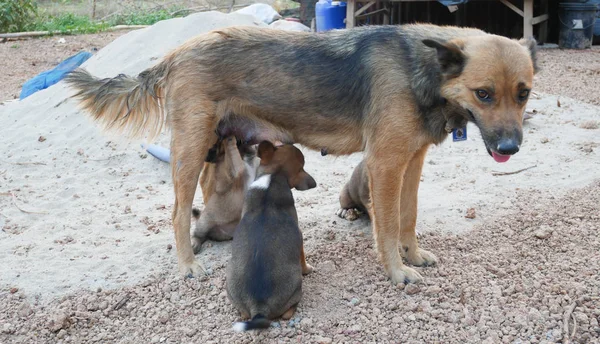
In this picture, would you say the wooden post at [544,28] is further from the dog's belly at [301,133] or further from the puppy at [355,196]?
the dog's belly at [301,133]

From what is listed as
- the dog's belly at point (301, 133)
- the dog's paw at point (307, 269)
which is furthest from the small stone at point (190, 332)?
the dog's belly at point (301, 133)

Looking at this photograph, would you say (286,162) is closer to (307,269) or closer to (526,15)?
(307,269)

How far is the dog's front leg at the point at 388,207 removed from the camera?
4.38m

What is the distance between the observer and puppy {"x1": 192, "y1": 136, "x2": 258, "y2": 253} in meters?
5.30

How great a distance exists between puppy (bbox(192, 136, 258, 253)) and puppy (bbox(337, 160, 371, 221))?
909 millimetres

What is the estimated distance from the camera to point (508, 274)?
452 centimetres

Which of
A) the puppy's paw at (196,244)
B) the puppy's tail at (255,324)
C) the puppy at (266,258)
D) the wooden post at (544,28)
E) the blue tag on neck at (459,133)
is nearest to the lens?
the puppy's tail at (255,324)

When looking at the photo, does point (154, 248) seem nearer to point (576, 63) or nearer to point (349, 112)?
point (349, 112)

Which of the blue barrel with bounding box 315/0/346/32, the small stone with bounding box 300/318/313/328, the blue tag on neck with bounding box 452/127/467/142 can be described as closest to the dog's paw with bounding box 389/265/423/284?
the small stone with bounding box 300/318/313/328

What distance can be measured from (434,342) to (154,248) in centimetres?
263

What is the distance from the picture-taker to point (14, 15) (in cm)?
1819

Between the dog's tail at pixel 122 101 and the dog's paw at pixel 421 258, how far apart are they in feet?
7.79

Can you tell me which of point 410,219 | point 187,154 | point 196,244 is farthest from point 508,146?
point 196,244

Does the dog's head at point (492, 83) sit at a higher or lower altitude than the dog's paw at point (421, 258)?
higher
